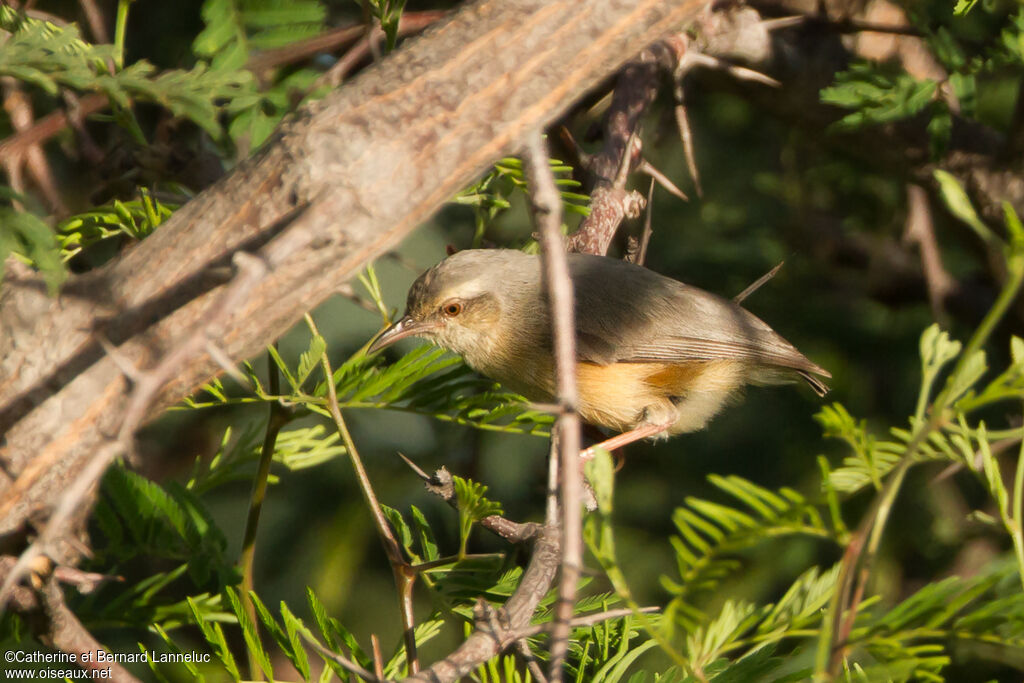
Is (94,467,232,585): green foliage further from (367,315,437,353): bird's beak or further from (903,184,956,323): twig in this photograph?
(903,184,956,323): twig

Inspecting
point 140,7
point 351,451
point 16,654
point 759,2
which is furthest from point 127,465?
point 759,2

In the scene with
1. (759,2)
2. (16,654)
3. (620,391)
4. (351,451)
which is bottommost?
(620,391)

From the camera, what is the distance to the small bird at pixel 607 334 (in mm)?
3988

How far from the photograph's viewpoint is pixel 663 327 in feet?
13.8

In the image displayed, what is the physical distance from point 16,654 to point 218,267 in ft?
5.15

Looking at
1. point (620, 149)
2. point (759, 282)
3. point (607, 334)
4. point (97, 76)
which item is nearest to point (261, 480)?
point (97, 76)

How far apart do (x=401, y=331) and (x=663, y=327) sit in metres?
1.17

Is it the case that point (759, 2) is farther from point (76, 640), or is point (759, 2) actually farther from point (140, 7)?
point (76, 640)

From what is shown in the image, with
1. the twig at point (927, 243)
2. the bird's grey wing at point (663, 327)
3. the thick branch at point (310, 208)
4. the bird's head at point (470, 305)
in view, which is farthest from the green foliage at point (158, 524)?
the twig at point (927, 243)

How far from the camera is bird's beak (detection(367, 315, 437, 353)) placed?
3.71 m

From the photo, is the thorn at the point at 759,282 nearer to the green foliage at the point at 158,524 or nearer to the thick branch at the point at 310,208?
the thick branch at the point at 310,208

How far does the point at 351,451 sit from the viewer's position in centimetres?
255

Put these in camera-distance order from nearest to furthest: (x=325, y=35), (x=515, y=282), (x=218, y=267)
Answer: (x=218, y=267), (x=325, y=35), (x=515, y=282)

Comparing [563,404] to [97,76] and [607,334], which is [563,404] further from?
[607,334]
